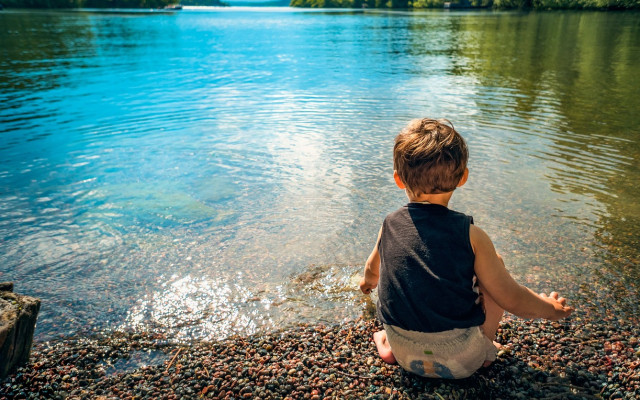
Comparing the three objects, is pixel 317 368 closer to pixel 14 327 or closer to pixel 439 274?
pixel 439 274

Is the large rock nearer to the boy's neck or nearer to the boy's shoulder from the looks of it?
the boy's shoulder

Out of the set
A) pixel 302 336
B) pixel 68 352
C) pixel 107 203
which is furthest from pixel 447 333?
pixel 107 203

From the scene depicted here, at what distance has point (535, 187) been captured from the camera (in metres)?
8.16

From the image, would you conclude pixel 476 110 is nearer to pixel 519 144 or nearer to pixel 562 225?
pixel 519 144

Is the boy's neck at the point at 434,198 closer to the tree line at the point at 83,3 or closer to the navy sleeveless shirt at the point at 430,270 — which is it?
the navy sleeveless shirt at the point at 430,270

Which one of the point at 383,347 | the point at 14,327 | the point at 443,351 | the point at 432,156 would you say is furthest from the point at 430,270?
the point at 14,327

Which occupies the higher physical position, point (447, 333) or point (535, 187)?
point (447, 333)

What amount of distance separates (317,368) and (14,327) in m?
2.55

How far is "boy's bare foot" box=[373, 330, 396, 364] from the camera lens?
12.2 feet

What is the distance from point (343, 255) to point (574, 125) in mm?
9765

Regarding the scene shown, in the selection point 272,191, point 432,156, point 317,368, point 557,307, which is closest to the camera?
point 432,156

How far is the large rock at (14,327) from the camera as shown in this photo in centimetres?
346

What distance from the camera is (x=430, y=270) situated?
3.11 meters

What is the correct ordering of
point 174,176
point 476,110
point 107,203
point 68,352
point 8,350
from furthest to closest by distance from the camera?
point 476,110 → point 174,176 → point 107,203 → point 68,352 → point 8,350
